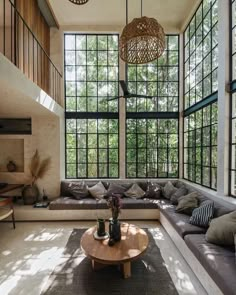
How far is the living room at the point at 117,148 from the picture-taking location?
2.59 metres

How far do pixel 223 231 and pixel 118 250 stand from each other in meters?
1.35

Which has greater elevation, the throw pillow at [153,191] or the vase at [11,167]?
the vase at [11,167]

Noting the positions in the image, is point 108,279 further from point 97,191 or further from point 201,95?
point 201,95

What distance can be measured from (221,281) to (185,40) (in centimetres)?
568

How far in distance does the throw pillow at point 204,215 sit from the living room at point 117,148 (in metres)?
0.02

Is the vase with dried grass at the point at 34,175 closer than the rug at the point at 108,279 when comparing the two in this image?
No

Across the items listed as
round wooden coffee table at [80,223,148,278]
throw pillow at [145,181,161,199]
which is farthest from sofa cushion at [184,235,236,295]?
throw pillow at [145,181,161,199]

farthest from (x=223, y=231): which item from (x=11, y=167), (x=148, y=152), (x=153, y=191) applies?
(x=11, y=167)

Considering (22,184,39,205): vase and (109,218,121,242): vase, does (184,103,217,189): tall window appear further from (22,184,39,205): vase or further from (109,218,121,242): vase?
(22,184,39,205): vase

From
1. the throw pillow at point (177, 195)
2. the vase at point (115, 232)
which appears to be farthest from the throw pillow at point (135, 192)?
the vase at point (115, 232)

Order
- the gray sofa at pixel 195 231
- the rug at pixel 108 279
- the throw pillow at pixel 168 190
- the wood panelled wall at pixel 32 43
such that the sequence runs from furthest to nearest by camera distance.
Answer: the throw pillow at pixel 168 190 < the wood panelled wall at pixel 32 43 < the rug at pixel 108 279 < the gray sofa at pixel 195 231

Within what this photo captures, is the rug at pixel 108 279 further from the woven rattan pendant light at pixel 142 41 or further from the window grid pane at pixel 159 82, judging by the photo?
the window grid pane at pixel 159 82

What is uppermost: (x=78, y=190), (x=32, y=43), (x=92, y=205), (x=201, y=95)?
(x=32, y=43)

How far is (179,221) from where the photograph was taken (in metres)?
3.42
